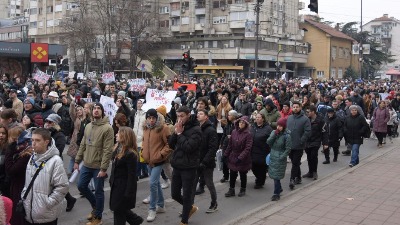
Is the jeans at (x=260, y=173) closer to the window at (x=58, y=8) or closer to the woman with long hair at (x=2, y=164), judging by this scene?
the woman with long hair at (x=2, y=164)

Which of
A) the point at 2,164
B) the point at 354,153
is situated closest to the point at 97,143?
the point at 2,164

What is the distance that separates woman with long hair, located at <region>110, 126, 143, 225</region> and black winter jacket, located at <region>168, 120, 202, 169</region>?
2.92 ft

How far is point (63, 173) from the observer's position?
16.8 ft

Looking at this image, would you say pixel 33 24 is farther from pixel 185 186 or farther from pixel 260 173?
pixel 185 186

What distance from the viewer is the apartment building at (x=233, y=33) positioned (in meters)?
66.0

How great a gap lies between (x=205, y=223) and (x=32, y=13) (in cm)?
8580

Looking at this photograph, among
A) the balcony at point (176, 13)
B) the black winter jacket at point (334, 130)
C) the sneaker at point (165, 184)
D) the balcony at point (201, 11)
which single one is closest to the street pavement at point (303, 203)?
the sneaker at point (165, 184)

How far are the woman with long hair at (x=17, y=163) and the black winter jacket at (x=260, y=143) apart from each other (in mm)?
4735

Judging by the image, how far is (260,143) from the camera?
954 cm

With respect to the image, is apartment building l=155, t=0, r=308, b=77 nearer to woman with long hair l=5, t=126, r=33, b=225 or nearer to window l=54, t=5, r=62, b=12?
window l=54, t=5, r=62, b=12

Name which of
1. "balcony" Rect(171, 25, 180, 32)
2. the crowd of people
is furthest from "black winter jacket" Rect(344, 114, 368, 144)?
"balcony" Rect(171, 25, 180, 32)

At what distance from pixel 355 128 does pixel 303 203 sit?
4.17 m

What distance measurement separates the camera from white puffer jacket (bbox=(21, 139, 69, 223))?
5.04 m

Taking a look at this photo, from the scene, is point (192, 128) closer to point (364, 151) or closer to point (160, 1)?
point (364, 151)
